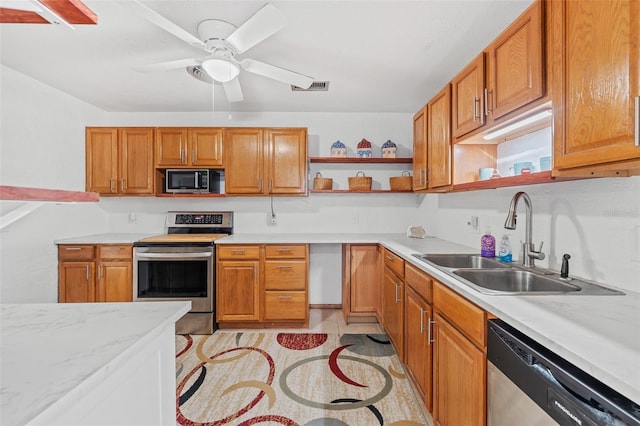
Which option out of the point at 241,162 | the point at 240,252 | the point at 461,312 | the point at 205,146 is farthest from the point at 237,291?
the point at 461,312

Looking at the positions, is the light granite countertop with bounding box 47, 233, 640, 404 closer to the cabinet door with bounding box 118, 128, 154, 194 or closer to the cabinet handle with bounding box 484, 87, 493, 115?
the cabinet handle with bounding box 484, 87, 493, 115

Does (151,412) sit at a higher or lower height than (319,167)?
lower

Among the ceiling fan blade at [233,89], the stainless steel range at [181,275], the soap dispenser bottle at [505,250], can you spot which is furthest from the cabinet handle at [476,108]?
the stainless steel range at [181,275]

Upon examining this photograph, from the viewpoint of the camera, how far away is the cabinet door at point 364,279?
3.13m

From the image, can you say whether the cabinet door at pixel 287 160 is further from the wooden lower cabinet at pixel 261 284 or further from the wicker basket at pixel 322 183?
the wooden lower cabinet at pixel 261 284

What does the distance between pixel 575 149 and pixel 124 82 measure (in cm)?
347

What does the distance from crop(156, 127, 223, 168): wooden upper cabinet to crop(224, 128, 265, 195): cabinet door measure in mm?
99

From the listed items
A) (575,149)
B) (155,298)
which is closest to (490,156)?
(575,149)

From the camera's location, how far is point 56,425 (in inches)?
21.8

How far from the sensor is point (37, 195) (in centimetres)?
55

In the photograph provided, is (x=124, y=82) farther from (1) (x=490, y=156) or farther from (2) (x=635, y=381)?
(2) (x=635, y=381)

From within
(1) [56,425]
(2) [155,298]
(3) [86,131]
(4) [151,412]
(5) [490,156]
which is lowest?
(2) [155,298]

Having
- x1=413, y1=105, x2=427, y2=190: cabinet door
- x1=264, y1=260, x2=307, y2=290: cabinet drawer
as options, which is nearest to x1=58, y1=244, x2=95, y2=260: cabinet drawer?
x1=264, y1=260, x2=307, y2=290: cabinet drawer

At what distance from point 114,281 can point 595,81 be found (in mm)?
3801
